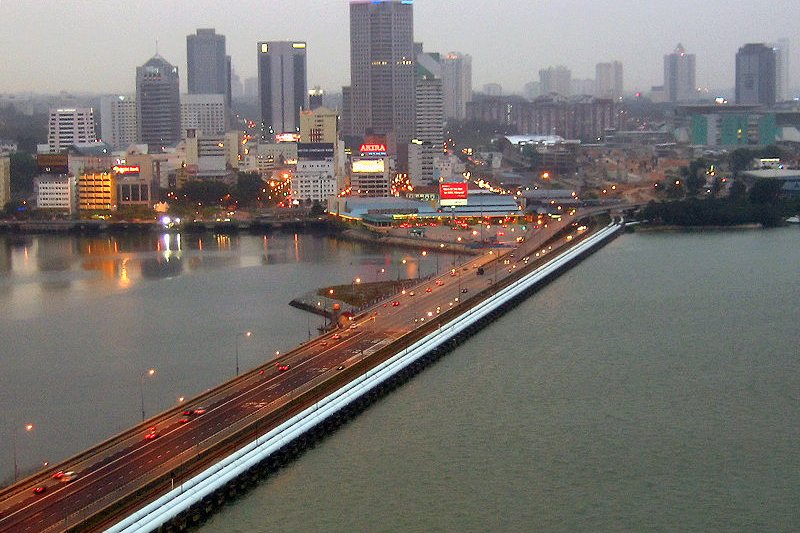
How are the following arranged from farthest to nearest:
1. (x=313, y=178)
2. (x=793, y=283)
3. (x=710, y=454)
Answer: (x=313, y=178) → (x=793, y=283) → (x=710, y=454)

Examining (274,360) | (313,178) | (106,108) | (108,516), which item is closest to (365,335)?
(274,360)

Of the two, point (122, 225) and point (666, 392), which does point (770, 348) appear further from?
point (122, 225)

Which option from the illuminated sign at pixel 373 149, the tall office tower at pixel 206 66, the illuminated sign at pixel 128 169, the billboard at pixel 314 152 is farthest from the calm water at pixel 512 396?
the tall office tower at pixel 206 66

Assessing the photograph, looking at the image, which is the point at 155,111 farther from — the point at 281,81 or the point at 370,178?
the point at 370,178

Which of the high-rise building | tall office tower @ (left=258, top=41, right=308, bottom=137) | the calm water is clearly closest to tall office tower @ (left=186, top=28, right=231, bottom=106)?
tall office tower @ (left=258, top=41, right=308, bottom=137)

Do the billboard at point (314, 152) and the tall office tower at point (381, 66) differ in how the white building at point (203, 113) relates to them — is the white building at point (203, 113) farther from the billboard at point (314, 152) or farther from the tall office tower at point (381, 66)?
the billboard at point (314, 152)

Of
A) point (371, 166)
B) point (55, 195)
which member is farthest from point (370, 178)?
point (55, 195)

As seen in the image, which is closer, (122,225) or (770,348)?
(770,348)
